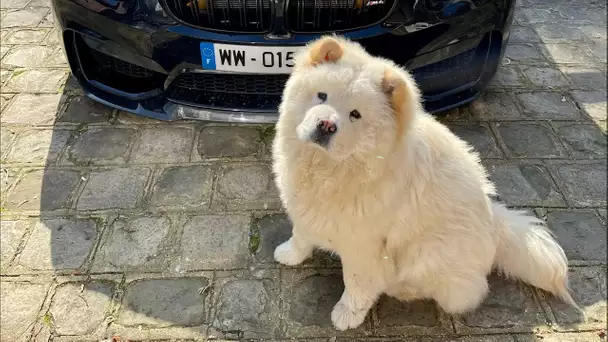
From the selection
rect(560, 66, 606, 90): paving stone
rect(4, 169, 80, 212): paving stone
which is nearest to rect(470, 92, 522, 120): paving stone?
rect(560, 66, 606, 90): paving stone

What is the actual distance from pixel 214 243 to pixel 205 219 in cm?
22

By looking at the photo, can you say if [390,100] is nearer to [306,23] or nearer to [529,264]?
[529,264]

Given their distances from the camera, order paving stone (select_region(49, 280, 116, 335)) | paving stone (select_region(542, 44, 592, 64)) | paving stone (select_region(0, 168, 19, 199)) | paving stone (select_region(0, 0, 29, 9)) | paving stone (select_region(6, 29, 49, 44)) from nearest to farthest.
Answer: paving stone (select_region(49, 280, 116, 335))
paving stone (select_region(0, 168, 19, 199))
paving stone (select_region(542, 44, 592, 64))
paving stone (select_region(6, 29, 49, 44))
paving stone (select_region(0, 0, 29, 9))

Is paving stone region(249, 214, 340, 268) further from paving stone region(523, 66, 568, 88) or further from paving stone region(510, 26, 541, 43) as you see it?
paving stone region(510, 26, 541, 43)

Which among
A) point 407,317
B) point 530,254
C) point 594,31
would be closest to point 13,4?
point 407,317

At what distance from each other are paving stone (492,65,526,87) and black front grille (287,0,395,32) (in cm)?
170

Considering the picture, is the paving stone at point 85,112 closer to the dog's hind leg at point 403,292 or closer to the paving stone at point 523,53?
the dog's hind leg at point 403,292

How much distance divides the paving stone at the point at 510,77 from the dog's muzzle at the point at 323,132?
3.20m

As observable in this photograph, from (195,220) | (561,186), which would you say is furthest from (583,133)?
(195,220)

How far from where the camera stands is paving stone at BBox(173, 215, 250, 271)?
9.02ft

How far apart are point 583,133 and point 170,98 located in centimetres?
334

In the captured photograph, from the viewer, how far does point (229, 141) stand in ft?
11.8

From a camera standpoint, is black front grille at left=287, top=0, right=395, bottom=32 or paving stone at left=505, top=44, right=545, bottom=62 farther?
paving stone at left=505, top=44, right=545, bottom=62

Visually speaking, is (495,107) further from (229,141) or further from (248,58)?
(229,141)
